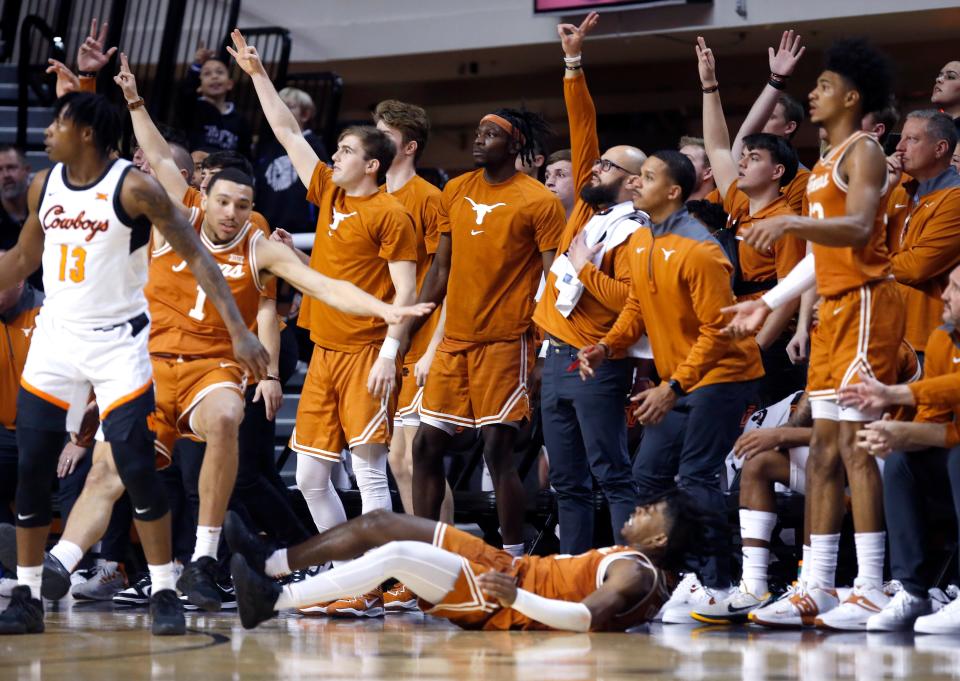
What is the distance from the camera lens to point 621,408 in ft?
21.1

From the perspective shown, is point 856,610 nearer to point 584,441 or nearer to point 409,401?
point 584,441

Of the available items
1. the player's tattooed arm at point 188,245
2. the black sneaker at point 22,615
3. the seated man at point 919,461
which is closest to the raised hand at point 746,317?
the seated man at point 919,461

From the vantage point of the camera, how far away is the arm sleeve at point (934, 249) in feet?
20.5

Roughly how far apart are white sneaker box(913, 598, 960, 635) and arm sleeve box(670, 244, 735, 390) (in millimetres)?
1348

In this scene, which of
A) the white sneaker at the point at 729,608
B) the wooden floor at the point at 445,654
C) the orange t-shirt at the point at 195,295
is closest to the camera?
the wooden floor at the point at 445,654

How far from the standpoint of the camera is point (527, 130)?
705cm

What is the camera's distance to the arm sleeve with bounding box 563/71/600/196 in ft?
22.2

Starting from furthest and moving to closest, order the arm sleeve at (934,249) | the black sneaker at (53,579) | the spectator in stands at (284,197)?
1. the spectator in stands at (284,197)
2. the arm sleeve at (934,249)
3. the black sneaker at (53,579)

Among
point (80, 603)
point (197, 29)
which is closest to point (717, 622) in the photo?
point (80, 603)

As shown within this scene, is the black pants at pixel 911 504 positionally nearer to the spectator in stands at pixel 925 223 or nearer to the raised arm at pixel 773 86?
the spectator in stands at pixel 925 223

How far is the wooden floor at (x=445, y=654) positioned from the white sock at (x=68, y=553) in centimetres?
25

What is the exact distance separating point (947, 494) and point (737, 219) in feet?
5.88

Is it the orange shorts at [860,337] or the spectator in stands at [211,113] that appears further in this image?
the spectator in stands at [211,113]

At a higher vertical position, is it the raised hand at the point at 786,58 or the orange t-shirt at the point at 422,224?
the raised hand at the point at 786,58
